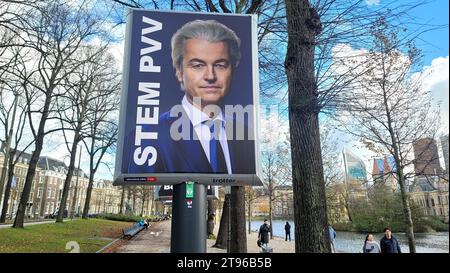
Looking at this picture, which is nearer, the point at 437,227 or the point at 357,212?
the point at 437,227

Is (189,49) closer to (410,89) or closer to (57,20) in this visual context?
(57,20)

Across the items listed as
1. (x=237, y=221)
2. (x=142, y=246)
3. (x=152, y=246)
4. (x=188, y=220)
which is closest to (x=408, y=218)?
(x=237, y=221)

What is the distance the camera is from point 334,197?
89.5 feet

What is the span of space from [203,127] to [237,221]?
865 cm

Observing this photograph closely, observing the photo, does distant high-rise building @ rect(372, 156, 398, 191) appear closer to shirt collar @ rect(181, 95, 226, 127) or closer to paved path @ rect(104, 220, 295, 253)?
paved path @ rect(104, 220, 295, 253)

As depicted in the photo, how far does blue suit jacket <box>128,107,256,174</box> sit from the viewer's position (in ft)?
11.3

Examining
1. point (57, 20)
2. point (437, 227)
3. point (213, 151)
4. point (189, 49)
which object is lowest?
point (437, 227)

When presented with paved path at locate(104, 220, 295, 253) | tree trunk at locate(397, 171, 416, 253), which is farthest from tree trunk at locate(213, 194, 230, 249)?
tree trunk at locate(397, 171, 416, 253)

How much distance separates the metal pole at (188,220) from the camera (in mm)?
3305

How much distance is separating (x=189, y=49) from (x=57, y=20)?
466 cm

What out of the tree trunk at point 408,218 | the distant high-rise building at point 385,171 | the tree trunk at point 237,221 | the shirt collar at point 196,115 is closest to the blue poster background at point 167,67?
the shirt collar at point 196,115

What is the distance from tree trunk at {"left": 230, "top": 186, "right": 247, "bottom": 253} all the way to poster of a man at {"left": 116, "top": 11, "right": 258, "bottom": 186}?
786cm
